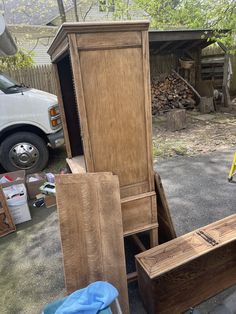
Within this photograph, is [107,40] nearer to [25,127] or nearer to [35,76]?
[25,127]

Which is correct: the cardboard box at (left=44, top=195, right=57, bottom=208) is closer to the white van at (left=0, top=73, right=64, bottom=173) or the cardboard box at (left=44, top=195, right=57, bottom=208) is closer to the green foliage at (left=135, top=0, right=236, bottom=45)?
the white van at (left=0, top=73, right=64, bottom=173)

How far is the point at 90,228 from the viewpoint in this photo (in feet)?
5.10

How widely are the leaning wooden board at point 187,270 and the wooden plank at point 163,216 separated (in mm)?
178

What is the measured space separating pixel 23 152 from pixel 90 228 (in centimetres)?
276

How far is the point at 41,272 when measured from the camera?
2143 millimetres

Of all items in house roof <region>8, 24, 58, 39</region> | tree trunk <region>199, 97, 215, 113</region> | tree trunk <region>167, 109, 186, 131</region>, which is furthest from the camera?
house roof <region>8, 24, 58, 39</region>

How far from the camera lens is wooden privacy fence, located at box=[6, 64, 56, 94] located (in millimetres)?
6828

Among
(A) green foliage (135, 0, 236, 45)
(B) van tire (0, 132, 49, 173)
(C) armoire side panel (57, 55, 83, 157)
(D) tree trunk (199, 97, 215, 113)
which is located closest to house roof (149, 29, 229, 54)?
(A) green foliage (135, 0, 236, 45)

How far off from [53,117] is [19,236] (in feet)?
6.84

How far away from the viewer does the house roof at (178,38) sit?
21.7 ft

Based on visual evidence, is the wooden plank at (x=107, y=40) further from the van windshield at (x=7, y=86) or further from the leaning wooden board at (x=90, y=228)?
the van windshield at (x=7, y=86)

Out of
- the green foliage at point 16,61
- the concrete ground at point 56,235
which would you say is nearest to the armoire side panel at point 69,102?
the concrete ground at point 56,235

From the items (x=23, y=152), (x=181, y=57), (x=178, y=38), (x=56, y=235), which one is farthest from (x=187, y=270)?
(x=181, y=57)

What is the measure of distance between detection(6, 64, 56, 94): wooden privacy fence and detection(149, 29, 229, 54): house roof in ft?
10.5
